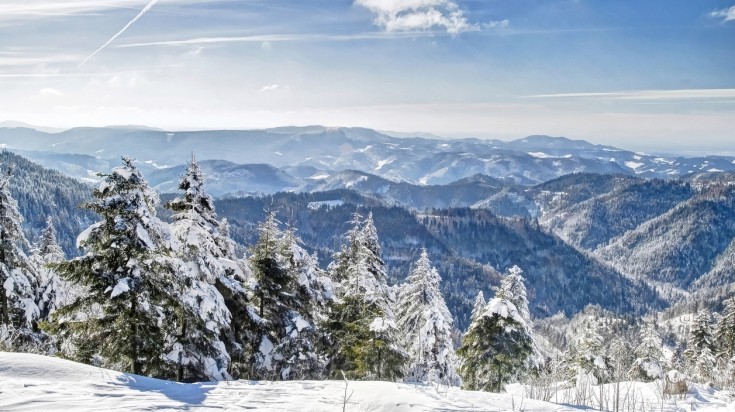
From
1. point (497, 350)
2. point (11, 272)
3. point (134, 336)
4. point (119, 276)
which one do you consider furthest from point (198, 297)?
point (497, 350)

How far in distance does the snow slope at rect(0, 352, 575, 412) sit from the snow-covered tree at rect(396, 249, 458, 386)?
18.5 meters

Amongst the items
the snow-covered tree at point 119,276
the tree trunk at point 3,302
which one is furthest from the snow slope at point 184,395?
the tree trunk at point 3,302

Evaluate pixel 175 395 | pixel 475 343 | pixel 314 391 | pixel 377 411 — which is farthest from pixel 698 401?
pixel 475 343

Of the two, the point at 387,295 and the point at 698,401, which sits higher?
the point at 698,401

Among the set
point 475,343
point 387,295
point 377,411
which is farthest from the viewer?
point 387,295

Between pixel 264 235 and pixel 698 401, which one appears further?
pixel 264 235

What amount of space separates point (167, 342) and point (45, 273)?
11.1 meters

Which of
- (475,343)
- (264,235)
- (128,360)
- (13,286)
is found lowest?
(475,343)

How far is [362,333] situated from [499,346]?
771 cm

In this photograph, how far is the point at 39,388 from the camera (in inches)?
264

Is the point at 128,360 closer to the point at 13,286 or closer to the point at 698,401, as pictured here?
the point at 13,286

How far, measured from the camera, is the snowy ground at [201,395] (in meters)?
6.45

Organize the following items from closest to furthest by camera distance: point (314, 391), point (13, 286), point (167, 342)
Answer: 1. point (314, 391)
2. point (167, 342)
3. point (13, 286)

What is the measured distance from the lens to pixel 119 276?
43.8 ft
